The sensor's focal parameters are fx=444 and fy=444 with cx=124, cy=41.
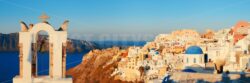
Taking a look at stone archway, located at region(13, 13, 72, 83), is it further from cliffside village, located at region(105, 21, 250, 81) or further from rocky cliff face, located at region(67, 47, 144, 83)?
rocky cliff face, located at region(67, 47, 144, 83)

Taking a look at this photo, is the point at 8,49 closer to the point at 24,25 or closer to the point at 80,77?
the point at 80,77

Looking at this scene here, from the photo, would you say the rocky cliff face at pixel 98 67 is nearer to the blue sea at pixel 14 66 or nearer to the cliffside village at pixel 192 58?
the cliffside village at pixel 192 58

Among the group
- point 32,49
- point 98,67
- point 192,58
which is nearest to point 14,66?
point 98,67

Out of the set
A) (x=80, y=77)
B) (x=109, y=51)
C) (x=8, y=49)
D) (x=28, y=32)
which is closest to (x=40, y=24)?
(x=28, y=32)

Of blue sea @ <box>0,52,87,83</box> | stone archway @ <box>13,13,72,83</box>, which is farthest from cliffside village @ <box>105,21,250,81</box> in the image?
stone archway @ <box>13,13,72,83</box>

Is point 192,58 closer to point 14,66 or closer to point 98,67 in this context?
point 98,67

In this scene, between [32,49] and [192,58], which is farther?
[192,58]
